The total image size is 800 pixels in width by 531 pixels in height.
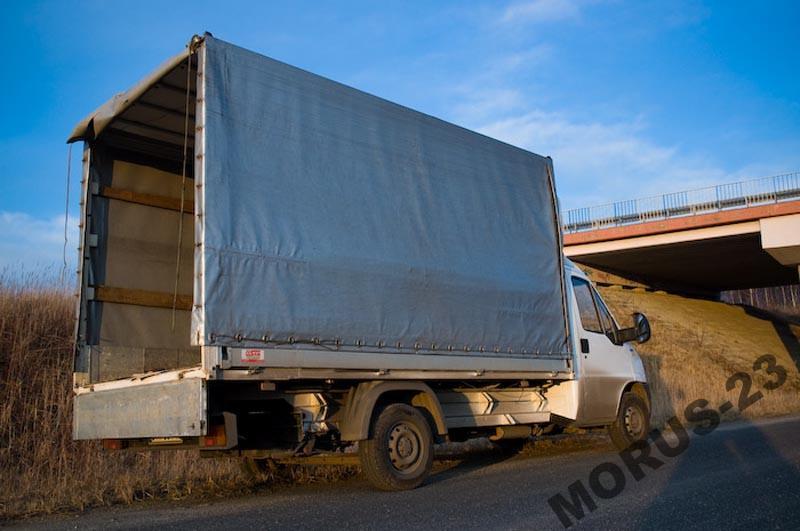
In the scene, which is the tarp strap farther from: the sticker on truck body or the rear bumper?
the sticker on truck body

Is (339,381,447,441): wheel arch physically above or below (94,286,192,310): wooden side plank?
below

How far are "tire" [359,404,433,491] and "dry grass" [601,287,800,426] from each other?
29.5ft

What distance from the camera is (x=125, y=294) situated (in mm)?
7879

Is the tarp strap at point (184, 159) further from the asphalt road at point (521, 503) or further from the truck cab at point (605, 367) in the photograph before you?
the truck cab at point (605, 367)

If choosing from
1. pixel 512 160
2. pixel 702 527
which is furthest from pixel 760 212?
pixel 702 527

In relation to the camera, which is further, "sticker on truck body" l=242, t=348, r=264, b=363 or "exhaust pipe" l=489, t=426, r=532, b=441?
"exhaust pipe" l=489, t=426, r=532, b=441

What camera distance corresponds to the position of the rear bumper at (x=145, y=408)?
18.7 ft

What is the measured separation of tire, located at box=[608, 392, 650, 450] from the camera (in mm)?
10117

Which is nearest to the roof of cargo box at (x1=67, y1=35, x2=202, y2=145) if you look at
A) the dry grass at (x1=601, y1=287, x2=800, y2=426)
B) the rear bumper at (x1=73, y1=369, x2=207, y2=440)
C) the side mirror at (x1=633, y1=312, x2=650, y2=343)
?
the rear bumper at (x1=73, y1=369, x2=207, y2=440)

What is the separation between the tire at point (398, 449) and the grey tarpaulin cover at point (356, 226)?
2.22 ft

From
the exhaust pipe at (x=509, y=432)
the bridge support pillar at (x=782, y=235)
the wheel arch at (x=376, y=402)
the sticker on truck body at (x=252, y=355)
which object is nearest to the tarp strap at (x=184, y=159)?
the sticker on truck body at (x=252, y=355)

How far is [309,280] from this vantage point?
653cm

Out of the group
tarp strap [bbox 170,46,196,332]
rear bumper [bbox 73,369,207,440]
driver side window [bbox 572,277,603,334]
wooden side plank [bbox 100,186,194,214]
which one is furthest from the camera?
driver side window [bbox 572,277,603,334]

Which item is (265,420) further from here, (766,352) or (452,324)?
(766,352)
